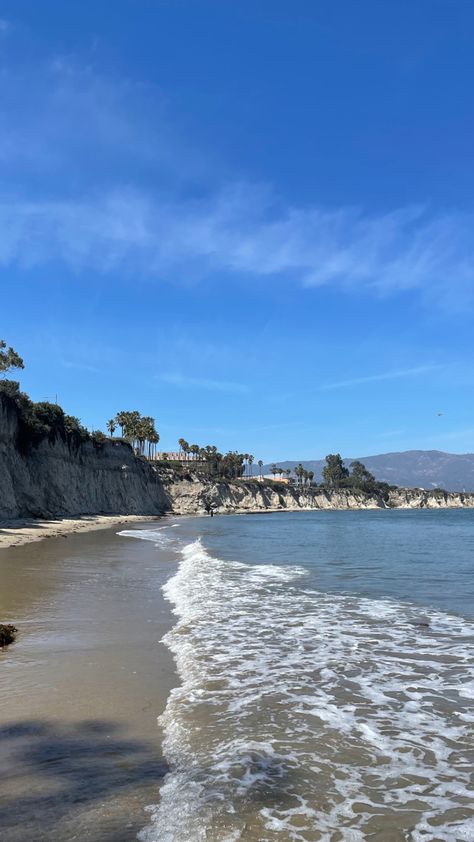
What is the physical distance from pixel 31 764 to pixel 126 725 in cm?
128

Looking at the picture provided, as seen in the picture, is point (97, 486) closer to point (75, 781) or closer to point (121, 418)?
point (121, 418)

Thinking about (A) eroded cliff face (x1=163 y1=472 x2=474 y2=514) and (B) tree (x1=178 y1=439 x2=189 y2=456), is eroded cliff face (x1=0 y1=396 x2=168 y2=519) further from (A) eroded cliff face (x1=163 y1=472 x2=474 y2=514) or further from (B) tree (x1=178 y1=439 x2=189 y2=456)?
(B) tree (x1=178 y1=439 x2=189 y2=456)

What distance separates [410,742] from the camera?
5.81 m

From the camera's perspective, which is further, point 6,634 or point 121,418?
point 121,418

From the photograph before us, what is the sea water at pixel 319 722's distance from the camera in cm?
435

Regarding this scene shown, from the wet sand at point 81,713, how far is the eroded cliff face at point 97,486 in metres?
38.6

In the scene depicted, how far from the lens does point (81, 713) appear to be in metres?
6.49

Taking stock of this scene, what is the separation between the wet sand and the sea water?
0.30 metres

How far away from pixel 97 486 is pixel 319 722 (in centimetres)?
7614

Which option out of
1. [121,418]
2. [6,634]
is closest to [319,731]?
[6,634]

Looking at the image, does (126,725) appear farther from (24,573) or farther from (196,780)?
(24,573)

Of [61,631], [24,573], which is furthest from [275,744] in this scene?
[24,573]

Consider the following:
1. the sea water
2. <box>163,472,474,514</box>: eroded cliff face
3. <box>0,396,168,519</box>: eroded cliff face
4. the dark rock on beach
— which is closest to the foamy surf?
the sea water

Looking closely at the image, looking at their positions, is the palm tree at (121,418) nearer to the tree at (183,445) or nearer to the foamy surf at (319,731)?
the tree at (183,445)
